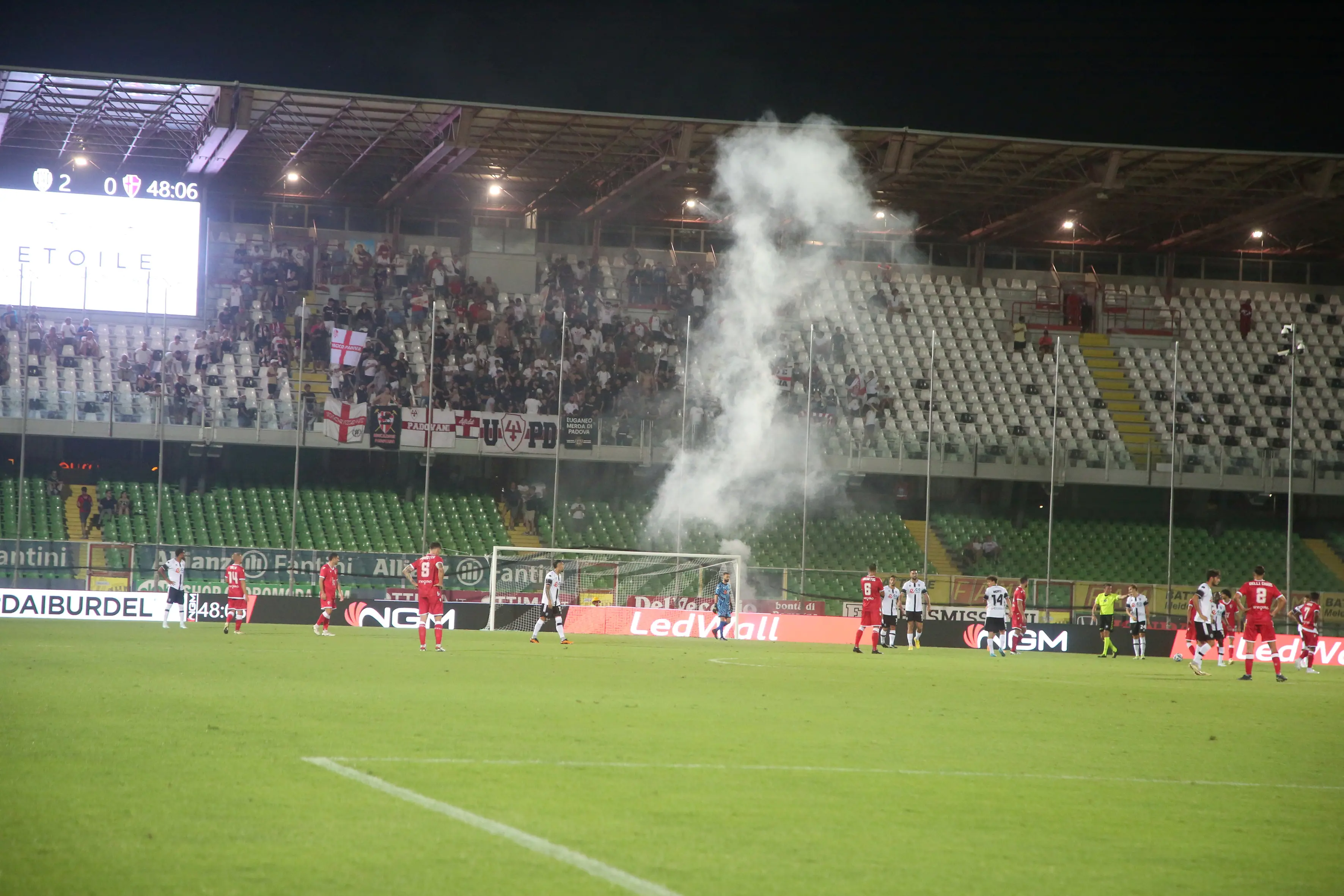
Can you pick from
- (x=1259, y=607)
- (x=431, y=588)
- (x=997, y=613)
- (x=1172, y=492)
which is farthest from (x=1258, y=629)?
(x=1172, y=492)

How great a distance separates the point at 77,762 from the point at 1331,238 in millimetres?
54243

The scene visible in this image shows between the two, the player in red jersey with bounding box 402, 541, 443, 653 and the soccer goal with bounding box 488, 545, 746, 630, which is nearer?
the player in red jersey with bounding box 402, 541, 443, 653

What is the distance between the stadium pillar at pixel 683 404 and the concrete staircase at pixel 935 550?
26.0 ft

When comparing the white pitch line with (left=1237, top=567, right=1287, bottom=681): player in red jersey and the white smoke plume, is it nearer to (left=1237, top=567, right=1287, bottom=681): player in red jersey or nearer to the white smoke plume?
(left=1237, top=567, right=1287, bottom=681): player in red jersey

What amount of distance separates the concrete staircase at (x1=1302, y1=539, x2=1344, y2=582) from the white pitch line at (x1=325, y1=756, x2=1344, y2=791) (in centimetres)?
4075

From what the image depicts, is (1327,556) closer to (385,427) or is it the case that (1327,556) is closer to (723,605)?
(723,605)

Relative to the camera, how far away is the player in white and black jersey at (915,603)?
35.6m

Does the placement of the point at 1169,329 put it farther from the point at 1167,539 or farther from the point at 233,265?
the point at 233,265

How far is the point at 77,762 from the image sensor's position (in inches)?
387

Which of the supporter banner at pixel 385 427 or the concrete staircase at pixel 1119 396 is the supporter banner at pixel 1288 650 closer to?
the concrete staircase at pixel 1119 396

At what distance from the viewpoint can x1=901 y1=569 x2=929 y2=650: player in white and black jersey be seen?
3562 centimetres

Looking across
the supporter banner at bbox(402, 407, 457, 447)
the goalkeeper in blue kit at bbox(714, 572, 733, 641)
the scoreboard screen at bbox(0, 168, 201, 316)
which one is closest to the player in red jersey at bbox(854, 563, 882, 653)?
the goalkeeper in blue kit at bbox(714, 572, 733, 641)

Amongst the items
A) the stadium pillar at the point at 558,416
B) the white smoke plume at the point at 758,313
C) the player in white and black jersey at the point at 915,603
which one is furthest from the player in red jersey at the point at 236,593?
the player in white and black jersey at the point at 915,603

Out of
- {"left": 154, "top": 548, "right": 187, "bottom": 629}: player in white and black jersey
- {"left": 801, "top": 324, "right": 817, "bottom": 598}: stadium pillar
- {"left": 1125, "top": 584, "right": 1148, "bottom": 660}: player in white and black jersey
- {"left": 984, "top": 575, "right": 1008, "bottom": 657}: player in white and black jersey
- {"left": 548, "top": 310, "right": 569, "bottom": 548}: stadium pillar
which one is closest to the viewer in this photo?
{"left": 154, "top": 548, "right": 187, "bottom": 629}: player in white and black jersey
